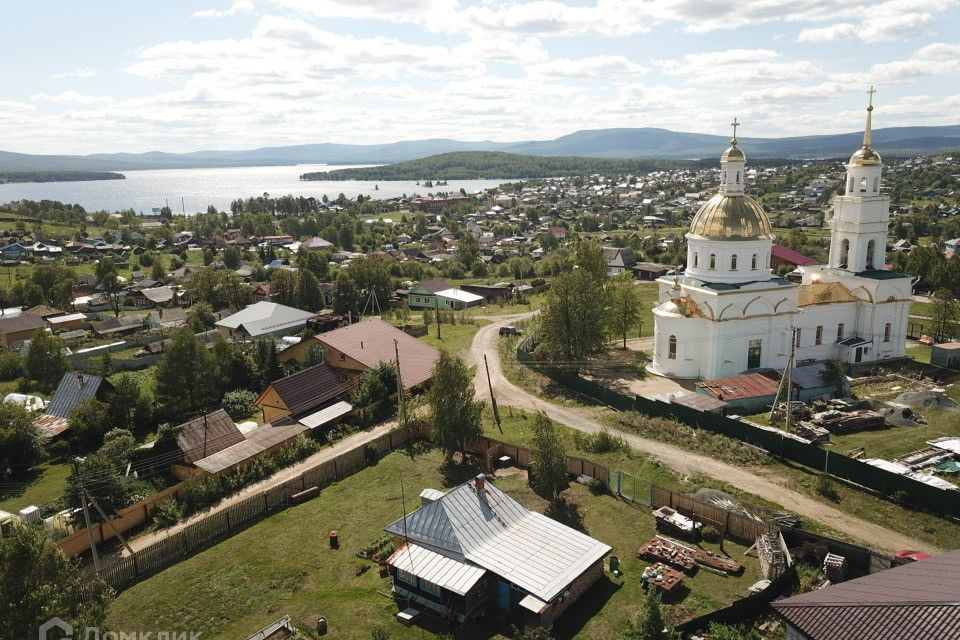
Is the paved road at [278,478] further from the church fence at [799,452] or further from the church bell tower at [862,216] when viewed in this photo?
the church bell tower at [862,216]

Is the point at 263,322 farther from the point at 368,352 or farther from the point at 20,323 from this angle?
the point at 20,323

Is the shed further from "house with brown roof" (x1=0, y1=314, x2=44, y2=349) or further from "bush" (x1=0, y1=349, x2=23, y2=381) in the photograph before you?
"house with brown roof" (x1=0, y1=314, x2=44, y2=349)

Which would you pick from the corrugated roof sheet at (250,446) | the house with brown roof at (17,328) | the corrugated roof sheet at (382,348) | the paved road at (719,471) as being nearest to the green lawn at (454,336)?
the corrugated roof sheet at (382,348)

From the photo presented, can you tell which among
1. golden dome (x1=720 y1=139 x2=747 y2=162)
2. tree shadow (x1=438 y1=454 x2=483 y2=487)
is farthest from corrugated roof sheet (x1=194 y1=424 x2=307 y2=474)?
golden dome (x1=720 y1=139 x2=747 y2=162)

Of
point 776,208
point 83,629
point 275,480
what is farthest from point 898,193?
point 83,629

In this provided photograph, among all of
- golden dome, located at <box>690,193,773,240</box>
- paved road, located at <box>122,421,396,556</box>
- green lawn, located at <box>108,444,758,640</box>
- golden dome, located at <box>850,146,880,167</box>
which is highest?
golden dome, located at <box>850,146,880,167</box>

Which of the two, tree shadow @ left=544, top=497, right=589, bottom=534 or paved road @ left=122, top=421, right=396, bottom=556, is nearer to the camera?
tree shadow @ left=544, top=497, right=589, bottom=534

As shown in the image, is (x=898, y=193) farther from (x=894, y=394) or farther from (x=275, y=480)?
(x=275, y=480)
